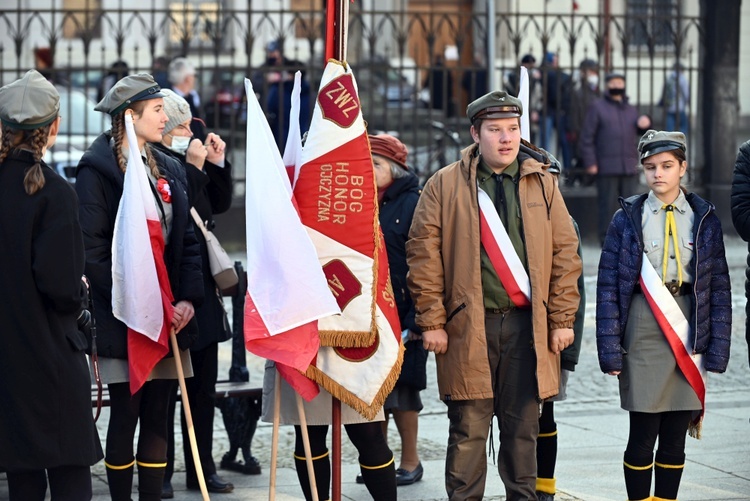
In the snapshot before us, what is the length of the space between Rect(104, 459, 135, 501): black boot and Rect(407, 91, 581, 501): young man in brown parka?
4.45 ft

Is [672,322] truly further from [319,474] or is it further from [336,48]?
[336,48]

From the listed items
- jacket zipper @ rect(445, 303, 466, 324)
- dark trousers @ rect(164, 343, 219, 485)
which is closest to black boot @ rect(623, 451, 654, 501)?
jacket zipper @ rect(445, 303, 466, 324)

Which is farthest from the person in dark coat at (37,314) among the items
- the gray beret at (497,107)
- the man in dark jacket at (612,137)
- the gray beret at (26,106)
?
the man in dark jacket at (612,137)

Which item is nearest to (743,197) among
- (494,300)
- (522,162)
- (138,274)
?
(522,162)

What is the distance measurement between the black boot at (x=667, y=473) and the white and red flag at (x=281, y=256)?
5.50 feet

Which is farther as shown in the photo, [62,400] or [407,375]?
[407,375]

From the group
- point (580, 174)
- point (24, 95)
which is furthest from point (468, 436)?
point (580, 174)

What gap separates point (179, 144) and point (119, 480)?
1.68 m

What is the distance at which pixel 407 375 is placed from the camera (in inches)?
263

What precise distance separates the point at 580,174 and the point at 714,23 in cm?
249

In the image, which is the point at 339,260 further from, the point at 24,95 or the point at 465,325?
the point at 24,95

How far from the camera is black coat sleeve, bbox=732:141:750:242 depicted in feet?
20.5

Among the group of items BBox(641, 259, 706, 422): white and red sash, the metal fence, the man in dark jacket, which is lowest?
BBox(641, 259, 706, 422): white and red sash

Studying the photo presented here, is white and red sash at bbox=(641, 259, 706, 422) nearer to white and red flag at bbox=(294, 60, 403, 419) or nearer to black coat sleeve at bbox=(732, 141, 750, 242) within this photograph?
black coat sleeve at bbox=(732, 141, 750, 242)
